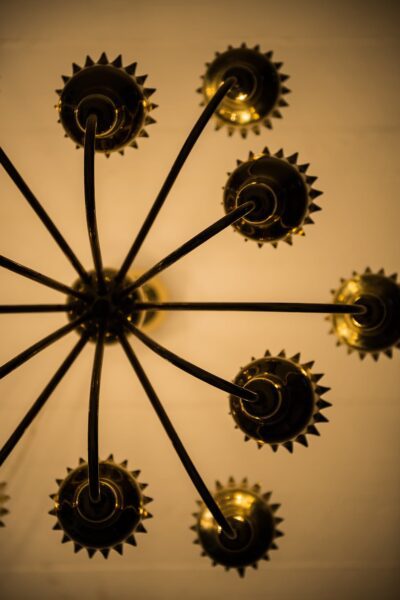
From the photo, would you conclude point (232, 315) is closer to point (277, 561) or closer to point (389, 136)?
point (389, 136)

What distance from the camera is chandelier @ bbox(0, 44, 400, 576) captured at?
3.73 feet

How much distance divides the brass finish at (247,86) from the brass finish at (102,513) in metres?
1.05

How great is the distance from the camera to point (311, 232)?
1997mm

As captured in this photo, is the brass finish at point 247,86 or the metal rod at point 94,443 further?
the brass finish at point 247,86

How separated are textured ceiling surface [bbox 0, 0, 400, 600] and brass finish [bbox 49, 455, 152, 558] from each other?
81 centimetres

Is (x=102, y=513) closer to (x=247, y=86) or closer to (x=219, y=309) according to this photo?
(x=219, y=309)

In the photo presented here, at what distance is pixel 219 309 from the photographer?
1.14m

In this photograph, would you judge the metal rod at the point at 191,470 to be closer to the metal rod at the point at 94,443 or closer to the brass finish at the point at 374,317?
the metal rod at the point at 94,443

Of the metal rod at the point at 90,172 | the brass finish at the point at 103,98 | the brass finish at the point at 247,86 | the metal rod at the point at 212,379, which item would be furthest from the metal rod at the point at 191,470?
the brass finish at the point at 247,86

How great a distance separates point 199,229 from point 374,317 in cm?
97

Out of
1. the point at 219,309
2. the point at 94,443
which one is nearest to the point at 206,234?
the point at 219,309

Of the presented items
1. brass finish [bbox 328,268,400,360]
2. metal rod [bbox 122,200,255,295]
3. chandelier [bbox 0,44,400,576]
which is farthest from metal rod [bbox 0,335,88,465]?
brass finish [bbox 328,268,400,360]

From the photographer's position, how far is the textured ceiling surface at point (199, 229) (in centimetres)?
195

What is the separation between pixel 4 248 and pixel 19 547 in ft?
4.65
